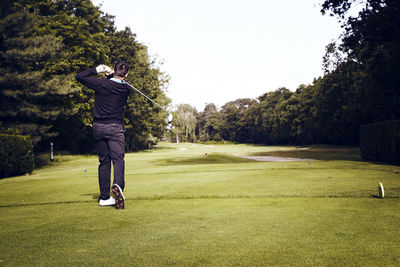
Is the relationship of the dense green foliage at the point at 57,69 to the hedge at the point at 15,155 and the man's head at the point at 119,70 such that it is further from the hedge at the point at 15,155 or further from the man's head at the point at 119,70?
the man's head at the point at 119,70

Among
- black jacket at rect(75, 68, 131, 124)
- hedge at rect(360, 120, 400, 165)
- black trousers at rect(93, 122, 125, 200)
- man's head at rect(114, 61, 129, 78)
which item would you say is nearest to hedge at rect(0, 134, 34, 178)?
black trousers at rect(93, 122, 125, 200)

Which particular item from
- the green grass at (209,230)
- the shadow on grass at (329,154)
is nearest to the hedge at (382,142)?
the shadow on grass at (329,154)

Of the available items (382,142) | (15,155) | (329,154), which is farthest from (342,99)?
(15,155)

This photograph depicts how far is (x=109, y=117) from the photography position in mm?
6172

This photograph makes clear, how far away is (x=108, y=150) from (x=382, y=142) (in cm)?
1928

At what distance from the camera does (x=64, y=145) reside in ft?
143

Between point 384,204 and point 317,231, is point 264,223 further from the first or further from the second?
point 384,204

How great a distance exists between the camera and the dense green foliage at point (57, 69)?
79.2ft

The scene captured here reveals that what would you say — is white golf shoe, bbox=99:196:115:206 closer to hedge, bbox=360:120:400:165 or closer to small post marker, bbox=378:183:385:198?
small post marker, bbox=378:183:385:198

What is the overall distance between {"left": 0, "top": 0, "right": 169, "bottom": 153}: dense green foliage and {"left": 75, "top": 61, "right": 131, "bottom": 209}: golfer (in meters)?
14.5

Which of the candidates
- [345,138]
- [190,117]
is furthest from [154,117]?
[190,117]

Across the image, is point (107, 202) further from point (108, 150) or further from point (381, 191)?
point (381, 191)

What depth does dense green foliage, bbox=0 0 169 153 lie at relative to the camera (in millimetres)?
24141

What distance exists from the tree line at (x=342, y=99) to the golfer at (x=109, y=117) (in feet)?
67.3
